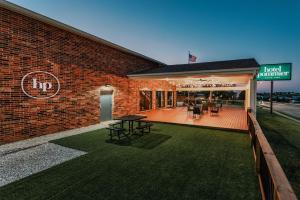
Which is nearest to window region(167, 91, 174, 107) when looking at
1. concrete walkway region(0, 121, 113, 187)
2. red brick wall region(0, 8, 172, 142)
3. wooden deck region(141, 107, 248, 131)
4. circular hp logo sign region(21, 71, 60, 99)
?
wooden deck region(141, 107, 248, 131)

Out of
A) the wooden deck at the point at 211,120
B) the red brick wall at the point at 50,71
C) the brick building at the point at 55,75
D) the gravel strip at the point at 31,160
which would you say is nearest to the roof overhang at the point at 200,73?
the brick building at the point at 55,75

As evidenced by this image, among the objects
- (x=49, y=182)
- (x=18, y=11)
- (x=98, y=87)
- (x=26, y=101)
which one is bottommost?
(x=49, y=182)

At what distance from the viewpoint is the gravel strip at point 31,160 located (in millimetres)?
3732

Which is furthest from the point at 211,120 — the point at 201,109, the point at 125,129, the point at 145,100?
the point at 125,129

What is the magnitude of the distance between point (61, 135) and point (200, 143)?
600 cm

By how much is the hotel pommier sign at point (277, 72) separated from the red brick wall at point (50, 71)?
52.8 ft

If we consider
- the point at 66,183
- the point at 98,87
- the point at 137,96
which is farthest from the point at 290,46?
the point at 66,183

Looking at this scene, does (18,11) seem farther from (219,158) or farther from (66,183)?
(219,158)

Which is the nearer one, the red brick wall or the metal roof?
the red brick wall

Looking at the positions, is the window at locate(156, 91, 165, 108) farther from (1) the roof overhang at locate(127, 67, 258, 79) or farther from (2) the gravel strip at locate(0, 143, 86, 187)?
(2) the gravel strip at locate(0, 143, 86, 187)

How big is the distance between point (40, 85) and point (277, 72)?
2073 centimetres

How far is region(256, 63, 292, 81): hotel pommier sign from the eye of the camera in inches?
633

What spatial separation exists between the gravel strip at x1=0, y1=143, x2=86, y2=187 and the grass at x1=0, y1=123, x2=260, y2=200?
0.31 m

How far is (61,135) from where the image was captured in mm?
7086
